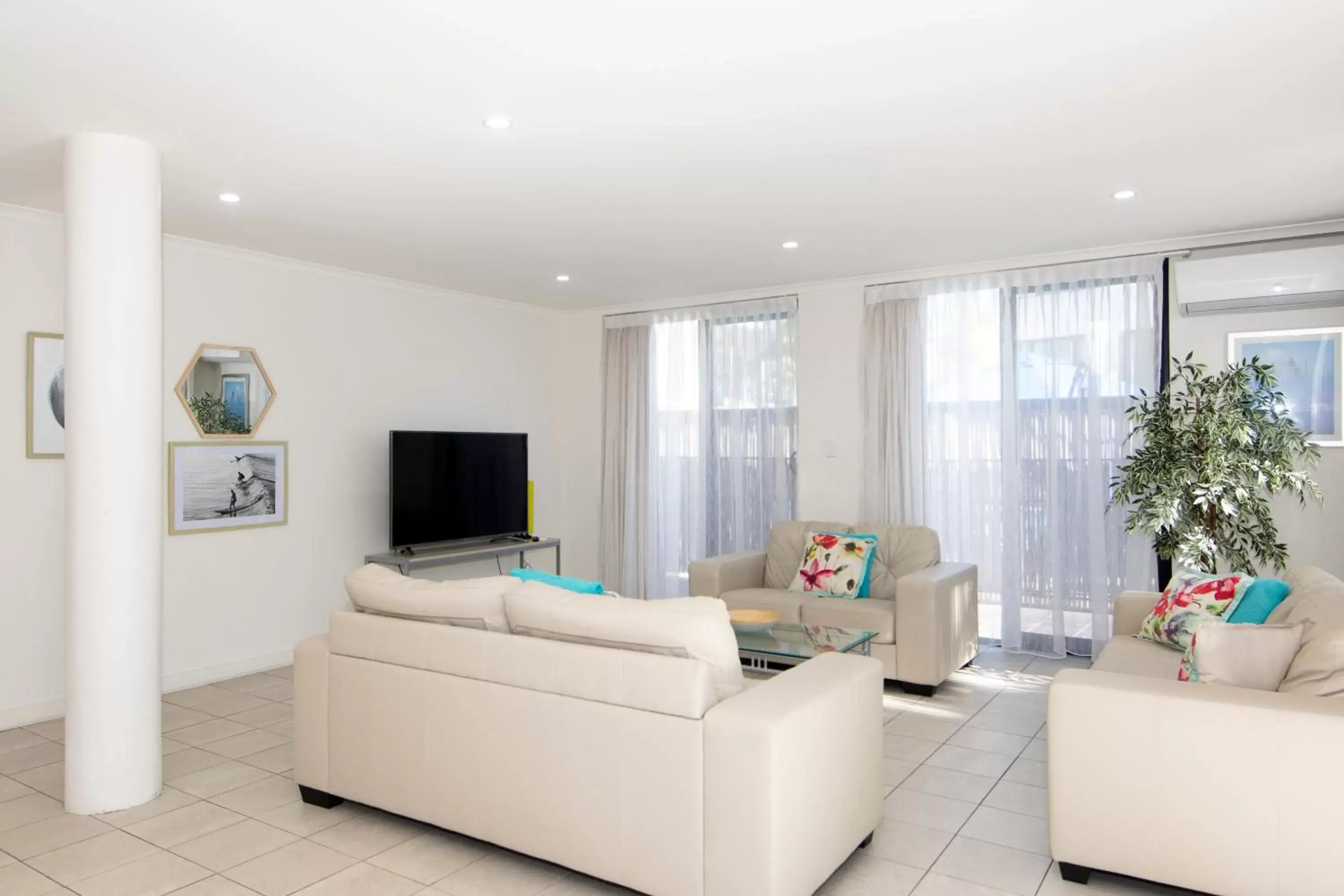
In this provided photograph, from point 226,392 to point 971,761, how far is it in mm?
4520

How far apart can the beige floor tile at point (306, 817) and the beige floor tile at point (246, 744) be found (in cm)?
75

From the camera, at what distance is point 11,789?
3.64 m

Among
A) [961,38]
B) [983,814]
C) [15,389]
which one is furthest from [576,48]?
[15,389]

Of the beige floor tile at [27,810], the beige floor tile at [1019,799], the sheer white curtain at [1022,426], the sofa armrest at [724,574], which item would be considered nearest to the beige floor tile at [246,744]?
the beige floor tile at [27,810]

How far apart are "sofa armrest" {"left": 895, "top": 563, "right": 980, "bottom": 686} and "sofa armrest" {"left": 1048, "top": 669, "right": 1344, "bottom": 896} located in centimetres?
210

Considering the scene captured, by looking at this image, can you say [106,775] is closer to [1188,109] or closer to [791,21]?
[791,21]

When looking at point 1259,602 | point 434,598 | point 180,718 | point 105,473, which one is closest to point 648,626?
point 434,598

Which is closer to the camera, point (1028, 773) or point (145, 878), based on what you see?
point (145, 878)

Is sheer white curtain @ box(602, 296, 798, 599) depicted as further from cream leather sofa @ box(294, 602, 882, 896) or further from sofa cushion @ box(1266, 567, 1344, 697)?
sofa cushion @ box(1266, 567, 1344, 697)

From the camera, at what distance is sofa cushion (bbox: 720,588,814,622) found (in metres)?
5.29

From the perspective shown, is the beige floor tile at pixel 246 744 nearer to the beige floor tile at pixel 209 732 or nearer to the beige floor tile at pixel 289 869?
the beige floor tile at pixel 209 732

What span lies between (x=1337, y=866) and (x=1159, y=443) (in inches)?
111

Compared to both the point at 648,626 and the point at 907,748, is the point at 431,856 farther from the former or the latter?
the point at 907,748

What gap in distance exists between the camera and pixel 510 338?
7262 mm
